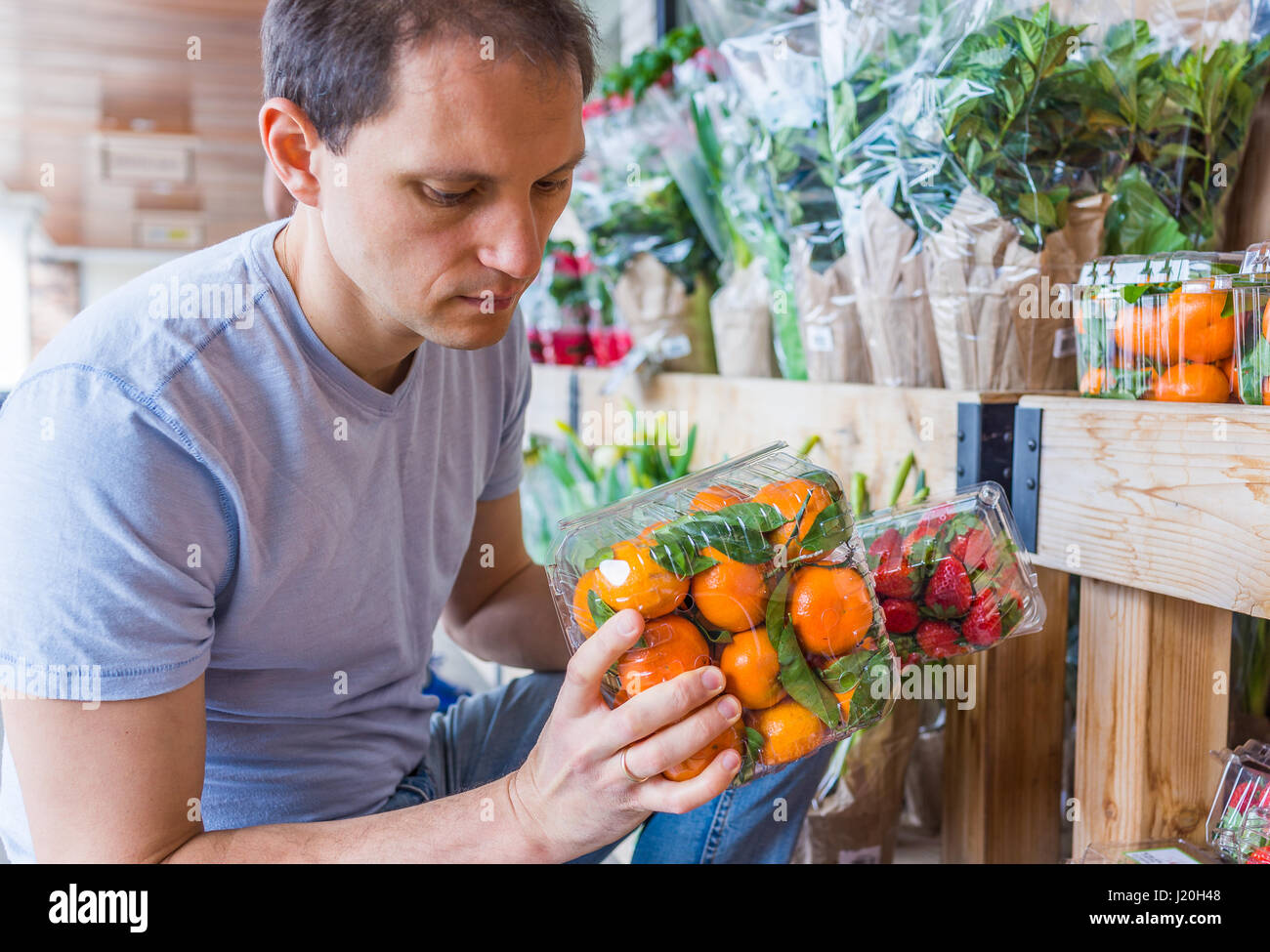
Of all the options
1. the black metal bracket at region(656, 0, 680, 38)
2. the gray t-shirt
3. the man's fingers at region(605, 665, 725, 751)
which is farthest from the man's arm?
the black metal bracket at region(656, 0, 680, 38)

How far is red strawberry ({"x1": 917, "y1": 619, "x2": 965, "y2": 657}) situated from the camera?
923 mm

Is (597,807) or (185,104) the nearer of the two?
(597,807)

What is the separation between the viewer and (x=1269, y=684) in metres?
1.30

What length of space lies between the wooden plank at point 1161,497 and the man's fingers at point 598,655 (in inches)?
20.7

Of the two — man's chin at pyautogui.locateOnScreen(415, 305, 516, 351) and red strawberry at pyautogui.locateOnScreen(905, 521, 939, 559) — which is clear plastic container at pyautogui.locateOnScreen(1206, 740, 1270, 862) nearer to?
red strawberry at pyautogui.locateOnScreen(905, 521, 939, 559)

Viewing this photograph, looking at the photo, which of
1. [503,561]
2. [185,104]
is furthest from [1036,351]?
[185,104]

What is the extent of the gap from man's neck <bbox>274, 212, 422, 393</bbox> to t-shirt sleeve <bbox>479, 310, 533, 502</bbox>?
0.30 m

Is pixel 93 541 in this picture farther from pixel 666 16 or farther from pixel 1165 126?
pixel 666 16

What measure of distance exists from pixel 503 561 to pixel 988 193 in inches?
31.1

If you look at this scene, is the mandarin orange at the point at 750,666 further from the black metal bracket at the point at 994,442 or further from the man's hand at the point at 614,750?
the black metal bracket at the point at 994,442

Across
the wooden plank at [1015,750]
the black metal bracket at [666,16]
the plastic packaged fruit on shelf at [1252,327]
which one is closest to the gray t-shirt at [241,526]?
the wooden plank at [1015,750]

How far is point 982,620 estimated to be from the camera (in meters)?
0.93

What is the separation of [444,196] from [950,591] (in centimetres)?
56
